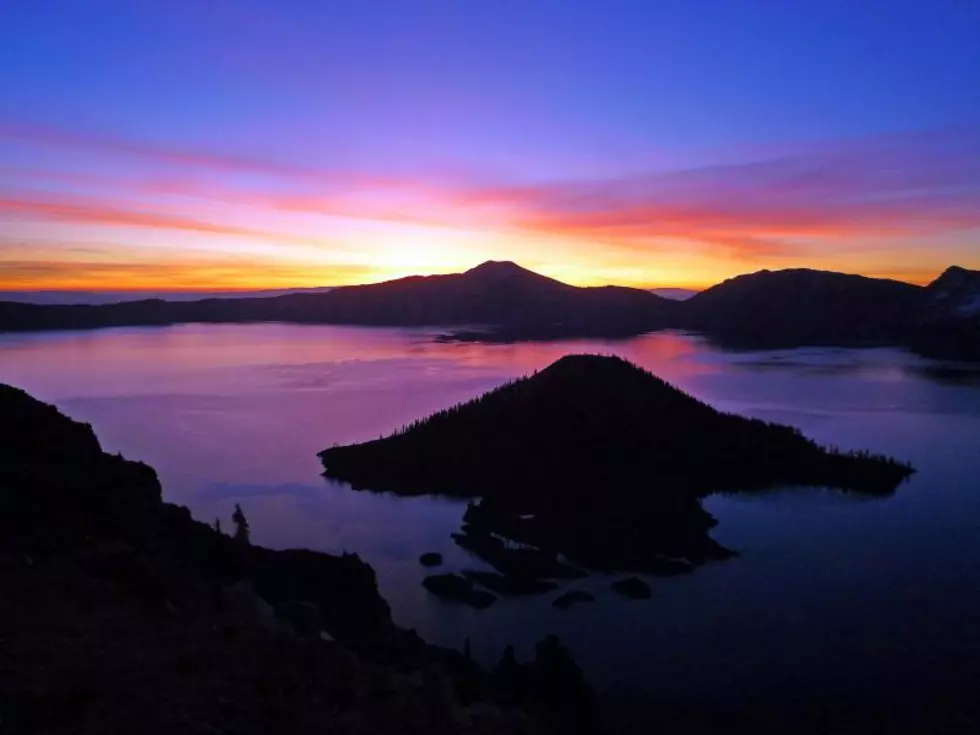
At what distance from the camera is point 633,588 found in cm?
2638

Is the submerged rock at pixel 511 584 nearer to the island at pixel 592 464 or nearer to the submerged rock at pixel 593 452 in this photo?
the island at pixel 592 464

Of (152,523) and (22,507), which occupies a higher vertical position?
(22,507)

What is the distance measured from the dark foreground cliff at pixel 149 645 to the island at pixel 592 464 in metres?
15.4

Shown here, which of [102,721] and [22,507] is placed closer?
[102,721]

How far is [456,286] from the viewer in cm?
19788

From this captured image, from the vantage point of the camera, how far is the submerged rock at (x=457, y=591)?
25812mm

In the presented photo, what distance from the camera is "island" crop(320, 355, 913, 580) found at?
3253cm


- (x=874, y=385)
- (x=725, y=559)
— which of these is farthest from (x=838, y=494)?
(x=874, y=385)

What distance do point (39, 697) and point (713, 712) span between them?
16569 millimetres

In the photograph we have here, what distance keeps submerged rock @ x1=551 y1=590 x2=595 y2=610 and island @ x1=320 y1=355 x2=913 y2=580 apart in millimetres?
4012

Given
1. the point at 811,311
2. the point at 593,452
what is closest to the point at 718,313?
the point at 811,311

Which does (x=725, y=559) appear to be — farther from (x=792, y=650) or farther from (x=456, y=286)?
(x=456, y=286)

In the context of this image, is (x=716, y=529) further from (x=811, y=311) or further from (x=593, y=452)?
(x=811, y=311)

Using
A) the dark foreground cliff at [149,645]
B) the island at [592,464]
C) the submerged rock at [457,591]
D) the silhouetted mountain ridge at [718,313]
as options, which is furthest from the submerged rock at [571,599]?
the silhouetted mountain ridge at [718,313]
